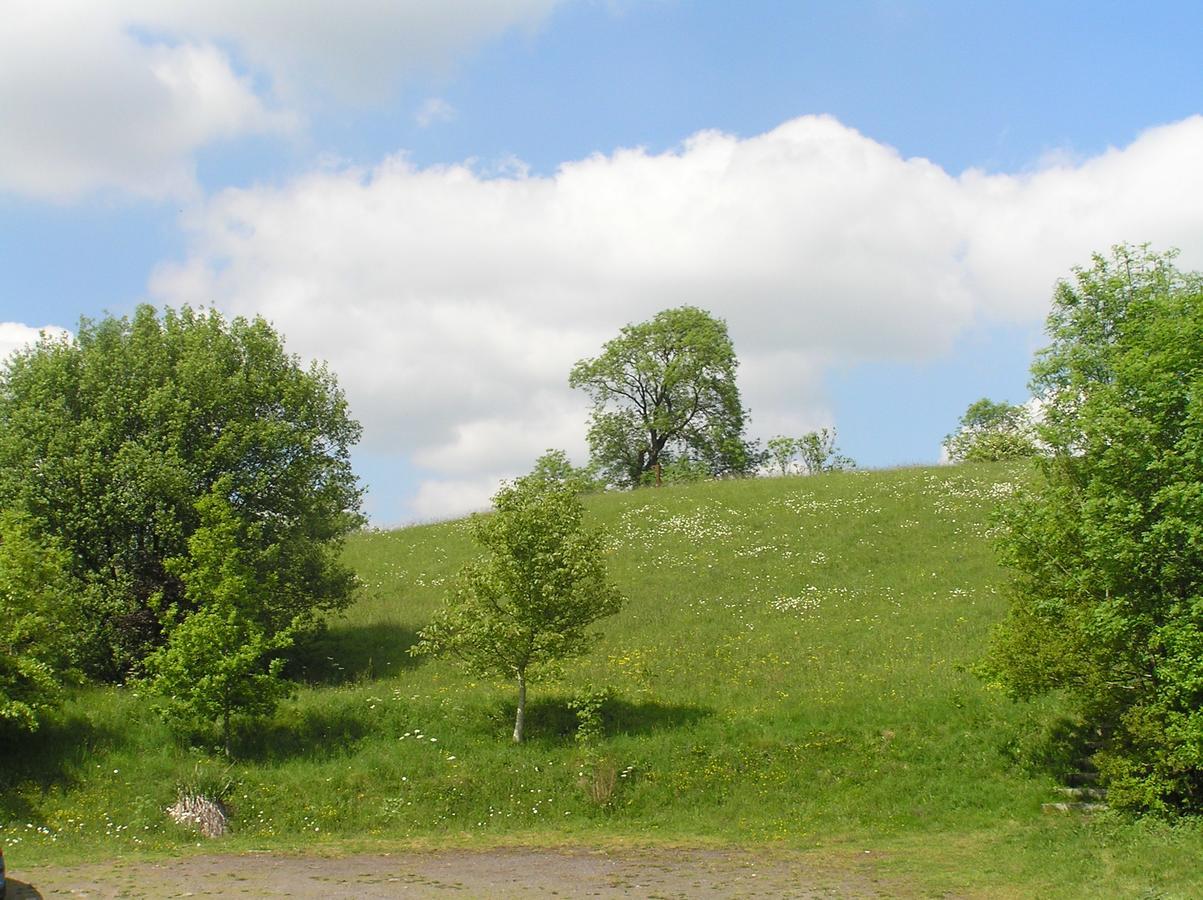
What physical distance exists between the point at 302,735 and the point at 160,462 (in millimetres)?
11867

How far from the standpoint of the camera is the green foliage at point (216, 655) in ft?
85.1

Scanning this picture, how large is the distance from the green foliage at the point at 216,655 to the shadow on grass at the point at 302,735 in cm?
55

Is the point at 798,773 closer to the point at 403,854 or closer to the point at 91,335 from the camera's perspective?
the point at 403,854

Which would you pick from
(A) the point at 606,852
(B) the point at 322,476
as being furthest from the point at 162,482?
(A) the point at 606,852

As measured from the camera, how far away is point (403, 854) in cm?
2152

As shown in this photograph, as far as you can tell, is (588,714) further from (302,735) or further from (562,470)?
(562,470)

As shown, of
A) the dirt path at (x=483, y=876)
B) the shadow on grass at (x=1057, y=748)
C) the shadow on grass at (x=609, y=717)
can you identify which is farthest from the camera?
the shadow on grass at (x=609, y=717)

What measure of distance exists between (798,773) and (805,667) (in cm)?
733

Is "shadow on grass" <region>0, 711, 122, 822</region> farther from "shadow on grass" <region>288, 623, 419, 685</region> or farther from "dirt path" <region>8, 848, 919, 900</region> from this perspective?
"shadow on grass" <region>288, 623, 419, 685</region>

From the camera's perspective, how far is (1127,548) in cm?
2123

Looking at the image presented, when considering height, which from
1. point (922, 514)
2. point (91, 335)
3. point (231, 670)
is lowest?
point (231, 670)

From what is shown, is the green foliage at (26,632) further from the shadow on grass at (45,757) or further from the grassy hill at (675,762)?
the grassy hill at (675,762)

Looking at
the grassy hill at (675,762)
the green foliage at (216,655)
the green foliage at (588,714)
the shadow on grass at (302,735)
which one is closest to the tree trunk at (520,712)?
the grassy hill at (675,762)

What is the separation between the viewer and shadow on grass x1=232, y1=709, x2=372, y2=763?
27.2m
